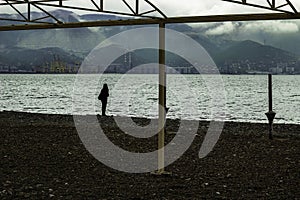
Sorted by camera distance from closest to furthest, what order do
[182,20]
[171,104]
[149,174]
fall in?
[182,20] < [149,174] < [171,104]

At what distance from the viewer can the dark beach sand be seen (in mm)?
8086

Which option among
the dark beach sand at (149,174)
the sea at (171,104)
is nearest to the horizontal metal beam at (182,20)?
the dark beach sand at (149,174)

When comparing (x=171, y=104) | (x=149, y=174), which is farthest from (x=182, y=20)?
(x=171, y=104)

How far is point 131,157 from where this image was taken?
38.3 ft

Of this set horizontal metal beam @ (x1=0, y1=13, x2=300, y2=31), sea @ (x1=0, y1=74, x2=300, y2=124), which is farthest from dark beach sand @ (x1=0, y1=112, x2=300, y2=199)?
sea @ (x1=0, y1=74, x2=300, y2=124)

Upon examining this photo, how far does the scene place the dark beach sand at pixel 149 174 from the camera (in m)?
8.09

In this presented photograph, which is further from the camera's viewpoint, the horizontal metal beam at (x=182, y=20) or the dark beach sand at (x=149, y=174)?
the horizontal metal beam at (x=182, y=20)

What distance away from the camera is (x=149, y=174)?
31.6 ft

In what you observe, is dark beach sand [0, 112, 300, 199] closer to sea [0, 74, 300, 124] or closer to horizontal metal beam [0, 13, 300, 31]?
horizontal metal beam [0, 13, 300, 31]

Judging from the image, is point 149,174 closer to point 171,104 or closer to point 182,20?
point 182,20

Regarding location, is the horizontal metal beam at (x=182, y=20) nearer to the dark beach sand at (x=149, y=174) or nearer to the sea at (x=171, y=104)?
the dark beach sand at (x=149, y=174)

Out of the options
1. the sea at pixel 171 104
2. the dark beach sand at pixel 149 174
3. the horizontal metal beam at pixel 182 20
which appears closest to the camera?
the dark beach sand at pixel 149 174

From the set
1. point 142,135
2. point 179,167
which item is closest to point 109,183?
point 179,167

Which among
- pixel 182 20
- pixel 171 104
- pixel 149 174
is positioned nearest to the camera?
pixel 182 20
